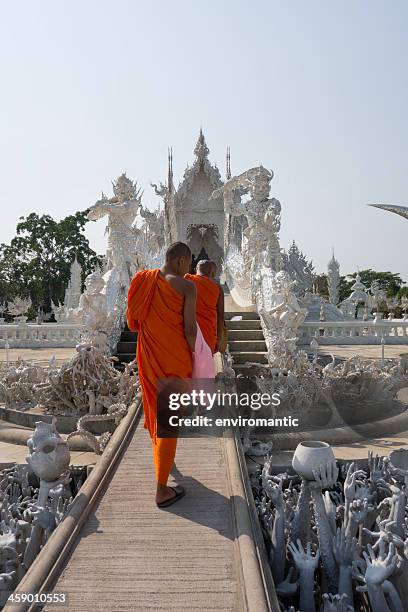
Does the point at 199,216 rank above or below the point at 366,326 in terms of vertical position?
above

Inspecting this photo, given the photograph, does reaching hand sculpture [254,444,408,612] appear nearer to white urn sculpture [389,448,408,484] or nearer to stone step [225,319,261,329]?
white urn sculpture [389,448,408,484]

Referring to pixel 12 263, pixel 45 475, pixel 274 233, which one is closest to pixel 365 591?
pixel 45 475

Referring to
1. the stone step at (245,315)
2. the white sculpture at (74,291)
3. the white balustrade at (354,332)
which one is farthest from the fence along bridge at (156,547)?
the white sculpture at (74,291)

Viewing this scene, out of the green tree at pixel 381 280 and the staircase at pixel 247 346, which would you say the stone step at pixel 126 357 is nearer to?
the staircase at pixel 247 346

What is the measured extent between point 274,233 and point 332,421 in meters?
4.91

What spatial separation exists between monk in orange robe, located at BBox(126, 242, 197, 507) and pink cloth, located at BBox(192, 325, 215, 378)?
0.24 ft

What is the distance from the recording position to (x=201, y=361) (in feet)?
10.1

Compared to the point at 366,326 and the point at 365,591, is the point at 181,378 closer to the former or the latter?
the point at 365,591

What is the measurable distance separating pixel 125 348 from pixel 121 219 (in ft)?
8.71

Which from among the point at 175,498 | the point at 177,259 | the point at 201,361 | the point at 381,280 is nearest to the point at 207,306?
the point at 201,361

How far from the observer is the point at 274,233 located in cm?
938

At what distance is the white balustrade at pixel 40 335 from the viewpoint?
11.0m

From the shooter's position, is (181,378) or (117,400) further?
(117,400)

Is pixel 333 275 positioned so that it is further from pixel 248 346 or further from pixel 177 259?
pixel 177 259
